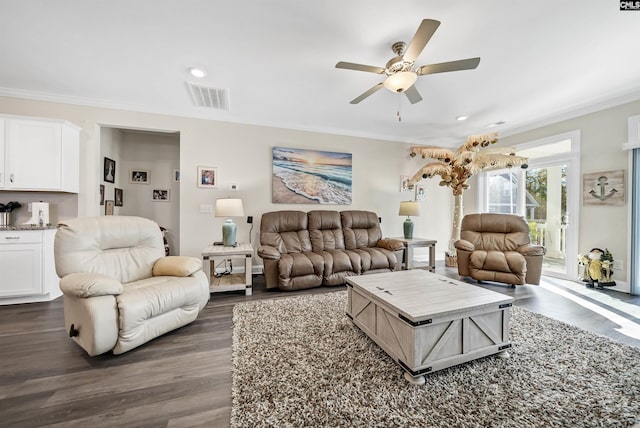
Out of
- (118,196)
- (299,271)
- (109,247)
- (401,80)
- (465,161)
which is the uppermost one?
(401,80)

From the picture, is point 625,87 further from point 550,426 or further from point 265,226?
point 265,226

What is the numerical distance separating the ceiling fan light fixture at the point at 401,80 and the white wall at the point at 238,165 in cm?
230

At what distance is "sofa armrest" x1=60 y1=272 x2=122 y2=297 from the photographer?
165 cm

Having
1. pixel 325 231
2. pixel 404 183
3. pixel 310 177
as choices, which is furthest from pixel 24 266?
pixel 404 183

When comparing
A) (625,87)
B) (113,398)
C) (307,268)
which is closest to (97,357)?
(113,398)

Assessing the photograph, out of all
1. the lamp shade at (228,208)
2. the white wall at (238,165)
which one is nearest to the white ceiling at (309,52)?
the white wall at (238,165)

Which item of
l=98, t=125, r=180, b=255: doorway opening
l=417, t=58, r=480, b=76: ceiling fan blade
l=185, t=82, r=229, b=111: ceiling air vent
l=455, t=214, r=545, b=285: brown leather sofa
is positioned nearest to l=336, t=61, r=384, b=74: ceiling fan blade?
l=417, t=58, r=480, b=76: ceiling fan blade

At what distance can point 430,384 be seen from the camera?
1.45m

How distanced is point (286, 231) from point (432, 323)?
2.66 meters

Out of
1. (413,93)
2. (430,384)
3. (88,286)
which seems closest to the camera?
(430,384)

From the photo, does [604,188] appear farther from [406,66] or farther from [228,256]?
[228,256]

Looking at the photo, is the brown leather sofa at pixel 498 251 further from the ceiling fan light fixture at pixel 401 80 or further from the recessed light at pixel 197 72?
the recessed light at pixel 197 72

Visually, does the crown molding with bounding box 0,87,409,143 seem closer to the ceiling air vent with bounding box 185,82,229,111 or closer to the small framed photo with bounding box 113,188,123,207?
the ceiling air vent with bounding box 185,82,229,111

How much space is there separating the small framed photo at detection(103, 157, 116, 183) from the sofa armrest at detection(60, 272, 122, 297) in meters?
2.64
